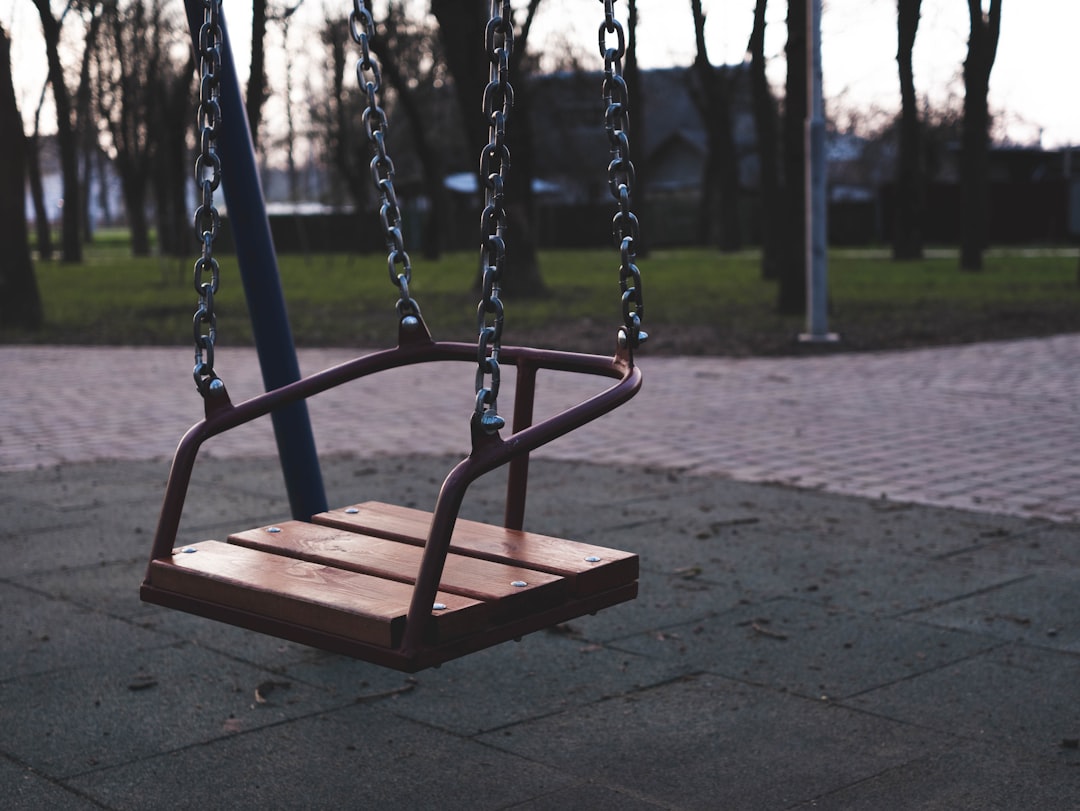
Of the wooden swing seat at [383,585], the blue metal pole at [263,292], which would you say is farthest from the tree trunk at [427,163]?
the wooden swing seat at [383,585]

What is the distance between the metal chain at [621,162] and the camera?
270 cm

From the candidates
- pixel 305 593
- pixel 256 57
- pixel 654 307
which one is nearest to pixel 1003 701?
pixel 305 593

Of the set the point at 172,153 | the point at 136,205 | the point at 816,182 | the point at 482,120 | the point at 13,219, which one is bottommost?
the point at 13,219

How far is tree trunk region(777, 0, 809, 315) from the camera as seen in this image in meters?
15.4

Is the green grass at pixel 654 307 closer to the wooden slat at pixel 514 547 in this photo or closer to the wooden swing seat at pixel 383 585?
the wooden slat at pixel 514 547

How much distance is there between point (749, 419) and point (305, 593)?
6.04 metres

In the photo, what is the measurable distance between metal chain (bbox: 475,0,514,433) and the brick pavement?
364 cm

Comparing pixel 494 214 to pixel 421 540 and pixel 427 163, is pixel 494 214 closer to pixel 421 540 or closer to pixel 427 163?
pixel 421 540

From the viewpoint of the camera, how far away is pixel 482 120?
19.2 m

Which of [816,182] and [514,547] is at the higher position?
[816,182]

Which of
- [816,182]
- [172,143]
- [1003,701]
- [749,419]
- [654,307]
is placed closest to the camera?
[1003,701]

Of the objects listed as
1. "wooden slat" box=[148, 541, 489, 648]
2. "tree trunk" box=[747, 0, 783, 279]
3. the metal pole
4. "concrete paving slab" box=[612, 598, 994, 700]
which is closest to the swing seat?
"wooden slat" box=[148, 541, 489, 648]

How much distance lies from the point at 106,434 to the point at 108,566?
3594 mm

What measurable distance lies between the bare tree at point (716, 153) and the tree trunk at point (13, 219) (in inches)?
461
